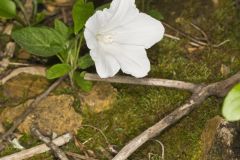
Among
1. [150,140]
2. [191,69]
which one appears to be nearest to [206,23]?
[191,69]

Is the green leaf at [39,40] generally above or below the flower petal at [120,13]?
below

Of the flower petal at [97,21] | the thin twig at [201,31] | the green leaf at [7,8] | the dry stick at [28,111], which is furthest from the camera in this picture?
the thin twig at [201,31]

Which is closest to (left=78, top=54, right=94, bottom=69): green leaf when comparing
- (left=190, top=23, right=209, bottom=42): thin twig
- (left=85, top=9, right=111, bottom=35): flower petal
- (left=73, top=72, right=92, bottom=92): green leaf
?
(left=73, top=72, right=92, bottom=92): green leaf

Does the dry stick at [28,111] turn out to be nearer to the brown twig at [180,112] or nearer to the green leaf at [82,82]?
the green leaf at [82,82]

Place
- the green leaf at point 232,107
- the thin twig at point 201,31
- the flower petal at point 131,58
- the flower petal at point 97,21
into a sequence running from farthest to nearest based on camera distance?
the thin twig at point 201,31
the flower petal at point 131,58
the flower petal at point 97,21
the green leaf at point 232,107

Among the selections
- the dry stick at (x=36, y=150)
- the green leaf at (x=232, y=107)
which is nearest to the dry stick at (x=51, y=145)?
the dry stick at (x=36, y=150)

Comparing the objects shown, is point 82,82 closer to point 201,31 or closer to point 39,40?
point 39,40

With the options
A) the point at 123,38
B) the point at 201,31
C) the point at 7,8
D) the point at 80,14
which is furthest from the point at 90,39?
the point at 201,31

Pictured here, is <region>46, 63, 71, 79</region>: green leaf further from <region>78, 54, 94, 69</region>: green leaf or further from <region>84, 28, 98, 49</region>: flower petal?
<region>84, 28, 98, 49</region>: flower petal
